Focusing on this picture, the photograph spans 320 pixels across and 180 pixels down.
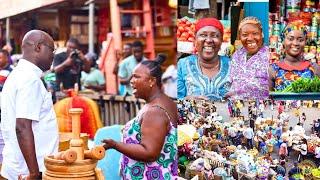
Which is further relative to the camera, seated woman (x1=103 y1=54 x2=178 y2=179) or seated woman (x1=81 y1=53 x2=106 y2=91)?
seated woman (x1=81 y1=53 x2=106 y2=91)

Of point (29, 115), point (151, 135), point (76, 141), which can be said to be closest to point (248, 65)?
point (151, 135)

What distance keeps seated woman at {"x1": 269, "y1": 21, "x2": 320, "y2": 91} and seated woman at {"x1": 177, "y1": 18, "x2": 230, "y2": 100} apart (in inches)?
12.4

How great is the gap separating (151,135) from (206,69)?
1.67ft

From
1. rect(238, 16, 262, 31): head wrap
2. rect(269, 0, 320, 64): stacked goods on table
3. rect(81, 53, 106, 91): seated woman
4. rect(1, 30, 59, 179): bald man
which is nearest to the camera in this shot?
rect(238, 16, 262, 31): head wrap

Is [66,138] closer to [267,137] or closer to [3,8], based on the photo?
[3,8]

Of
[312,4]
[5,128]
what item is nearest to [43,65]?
[5,128]

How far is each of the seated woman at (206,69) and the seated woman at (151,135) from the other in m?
0.17

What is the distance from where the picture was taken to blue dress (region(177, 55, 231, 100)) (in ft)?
12.7

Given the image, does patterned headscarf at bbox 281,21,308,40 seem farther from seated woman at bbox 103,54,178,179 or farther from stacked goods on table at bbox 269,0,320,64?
seated woman at bbox 103,54,178,179

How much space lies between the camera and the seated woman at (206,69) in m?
3.86

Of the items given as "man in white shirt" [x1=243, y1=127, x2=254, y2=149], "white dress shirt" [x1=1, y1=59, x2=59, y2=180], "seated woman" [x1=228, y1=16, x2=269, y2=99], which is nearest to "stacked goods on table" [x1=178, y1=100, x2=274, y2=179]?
"man in white shirt" [x1=243, y1=127, x2=254, y2=149]

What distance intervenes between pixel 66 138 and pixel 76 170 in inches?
59.5

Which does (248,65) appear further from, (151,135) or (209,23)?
(151,135)

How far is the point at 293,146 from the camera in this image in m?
3.82
